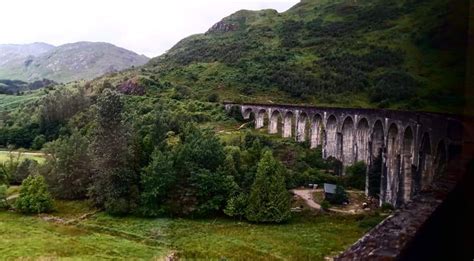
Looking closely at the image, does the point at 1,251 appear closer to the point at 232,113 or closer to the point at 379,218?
the point at 379,218

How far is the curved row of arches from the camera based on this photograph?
33375 millimetres

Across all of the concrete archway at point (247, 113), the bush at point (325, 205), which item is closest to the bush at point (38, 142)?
the concrete archway at point (247, 113)

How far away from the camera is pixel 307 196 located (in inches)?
1972

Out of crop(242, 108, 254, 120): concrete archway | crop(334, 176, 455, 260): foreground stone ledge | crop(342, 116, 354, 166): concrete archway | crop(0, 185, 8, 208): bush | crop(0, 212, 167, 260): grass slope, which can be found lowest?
crop(0, 212, 167, 260): grass slope

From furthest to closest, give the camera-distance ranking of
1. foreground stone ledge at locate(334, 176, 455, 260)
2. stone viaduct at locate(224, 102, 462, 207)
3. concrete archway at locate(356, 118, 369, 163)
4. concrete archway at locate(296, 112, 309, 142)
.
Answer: concrete archway at locate(296, 112, 309, 142) < concrete archway at locate(356, 118, 369, 163) < stone viaduct at locate(224, 102, 462, 207) < foreground stone ledge at locate(334, 176, 455, 260)

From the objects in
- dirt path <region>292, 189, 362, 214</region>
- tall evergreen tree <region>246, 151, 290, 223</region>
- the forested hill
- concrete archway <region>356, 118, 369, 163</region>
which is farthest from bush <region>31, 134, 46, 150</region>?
concrete archway <region>356, 118, 369, 163</region>

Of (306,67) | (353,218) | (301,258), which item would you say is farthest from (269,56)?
(301,258)

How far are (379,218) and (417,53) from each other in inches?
2748

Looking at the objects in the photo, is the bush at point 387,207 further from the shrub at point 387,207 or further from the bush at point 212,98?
the bush at point 212,98

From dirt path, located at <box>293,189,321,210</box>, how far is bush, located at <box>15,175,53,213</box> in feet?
83.9

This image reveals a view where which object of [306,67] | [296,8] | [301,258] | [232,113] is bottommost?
[301,258]

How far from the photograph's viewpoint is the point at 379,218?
40250mm

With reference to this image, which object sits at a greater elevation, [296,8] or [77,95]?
[296,8]

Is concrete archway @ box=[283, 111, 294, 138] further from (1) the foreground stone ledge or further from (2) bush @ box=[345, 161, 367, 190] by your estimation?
(1) the foreground stone ledge
